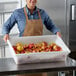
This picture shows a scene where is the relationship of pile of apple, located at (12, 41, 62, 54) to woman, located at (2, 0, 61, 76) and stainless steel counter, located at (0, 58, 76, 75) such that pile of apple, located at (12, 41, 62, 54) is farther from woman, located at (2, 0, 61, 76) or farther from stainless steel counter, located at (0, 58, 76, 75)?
woman, located at (2, 0, 61, 76)

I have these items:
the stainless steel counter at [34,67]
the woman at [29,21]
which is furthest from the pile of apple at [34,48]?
the woman at [29,21]

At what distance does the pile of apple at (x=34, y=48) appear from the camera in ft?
6.18

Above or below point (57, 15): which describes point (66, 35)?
below

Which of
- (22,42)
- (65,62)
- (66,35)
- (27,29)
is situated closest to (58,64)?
(65,62)

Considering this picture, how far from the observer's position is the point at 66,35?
10.1 feet

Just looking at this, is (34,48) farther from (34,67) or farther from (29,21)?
(29,21)

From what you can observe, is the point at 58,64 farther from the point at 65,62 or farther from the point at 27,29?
the point at 27,29

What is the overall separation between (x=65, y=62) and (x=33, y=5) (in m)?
0.74

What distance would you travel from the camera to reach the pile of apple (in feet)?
6.18

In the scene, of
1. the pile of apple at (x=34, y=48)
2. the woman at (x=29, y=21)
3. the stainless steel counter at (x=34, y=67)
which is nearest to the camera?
the stainless steel counter at (x=34, y=67)

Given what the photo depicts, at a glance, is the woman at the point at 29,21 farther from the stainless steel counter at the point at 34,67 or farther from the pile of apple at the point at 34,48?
the stainless steel counter at the point at 34,67

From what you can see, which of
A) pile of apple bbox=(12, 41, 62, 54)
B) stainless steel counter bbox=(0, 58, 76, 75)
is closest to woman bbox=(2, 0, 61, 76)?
pile of apple bbox=(12, 41, 62, 54)

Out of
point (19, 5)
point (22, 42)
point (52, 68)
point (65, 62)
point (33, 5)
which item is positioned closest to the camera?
point (52, 68)

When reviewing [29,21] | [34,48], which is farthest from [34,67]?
[29,21]
